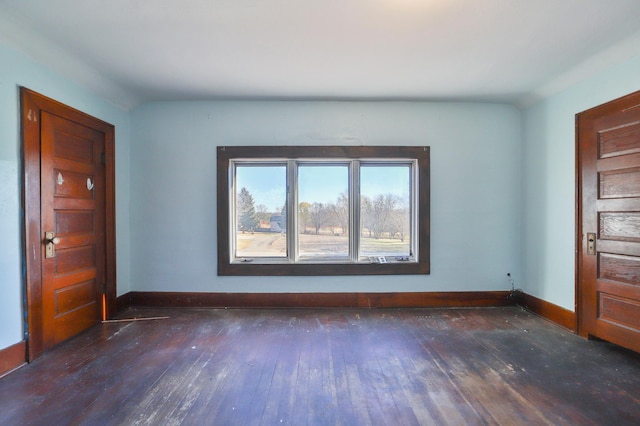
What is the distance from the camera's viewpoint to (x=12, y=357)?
2277 mm

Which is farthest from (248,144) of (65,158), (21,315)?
(21,315)

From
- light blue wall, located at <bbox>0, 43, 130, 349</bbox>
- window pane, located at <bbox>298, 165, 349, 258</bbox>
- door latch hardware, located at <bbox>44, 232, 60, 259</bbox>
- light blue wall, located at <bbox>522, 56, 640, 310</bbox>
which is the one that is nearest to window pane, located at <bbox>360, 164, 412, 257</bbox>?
window pane, located at <bbox>298, 165, 349, 258</bbox>

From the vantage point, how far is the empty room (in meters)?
2.02

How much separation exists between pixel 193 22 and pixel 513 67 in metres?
2.84

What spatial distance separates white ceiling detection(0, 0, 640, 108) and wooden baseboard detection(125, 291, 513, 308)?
2431 mm

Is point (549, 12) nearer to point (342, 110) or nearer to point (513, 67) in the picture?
point (513, 67)

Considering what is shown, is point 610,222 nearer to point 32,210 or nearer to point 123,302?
point 32,210

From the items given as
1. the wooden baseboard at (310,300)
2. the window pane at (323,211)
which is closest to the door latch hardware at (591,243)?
the wooden baseboard at (310,300)

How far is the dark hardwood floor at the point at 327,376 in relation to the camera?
1.80 metres

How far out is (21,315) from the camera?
2.37 meters

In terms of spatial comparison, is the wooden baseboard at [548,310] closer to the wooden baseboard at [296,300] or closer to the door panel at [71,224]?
the wooden baseboard at [296,300]

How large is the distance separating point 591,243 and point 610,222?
0.85 feet

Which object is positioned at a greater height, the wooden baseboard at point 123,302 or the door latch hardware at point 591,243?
the door latch hardware at point 591,243

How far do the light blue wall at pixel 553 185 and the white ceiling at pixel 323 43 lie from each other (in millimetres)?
220
